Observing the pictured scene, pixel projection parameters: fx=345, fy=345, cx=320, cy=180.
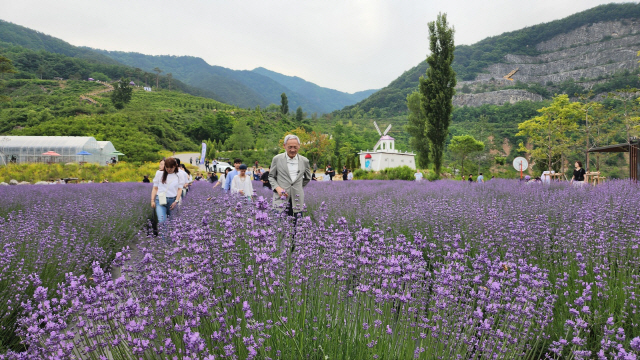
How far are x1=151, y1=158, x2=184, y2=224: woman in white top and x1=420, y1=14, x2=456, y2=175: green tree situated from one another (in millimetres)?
18168

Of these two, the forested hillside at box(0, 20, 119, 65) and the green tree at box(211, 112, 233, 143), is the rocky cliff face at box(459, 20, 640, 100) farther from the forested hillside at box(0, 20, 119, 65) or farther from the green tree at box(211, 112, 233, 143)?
the forested hillside at box(0, 20, 119, 65)

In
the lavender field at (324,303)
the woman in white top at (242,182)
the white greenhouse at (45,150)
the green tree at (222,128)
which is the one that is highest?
the green tree at (222,128)

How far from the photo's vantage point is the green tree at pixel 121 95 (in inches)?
2790

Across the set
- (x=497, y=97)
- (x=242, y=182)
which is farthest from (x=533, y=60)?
(x=242, y=182)

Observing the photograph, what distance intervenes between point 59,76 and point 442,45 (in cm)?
11178

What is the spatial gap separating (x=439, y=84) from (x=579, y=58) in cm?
14000

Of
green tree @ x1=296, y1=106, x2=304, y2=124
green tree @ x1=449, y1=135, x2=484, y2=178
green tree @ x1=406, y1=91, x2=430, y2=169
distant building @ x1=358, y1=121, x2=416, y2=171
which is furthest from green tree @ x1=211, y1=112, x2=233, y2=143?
green tree @ x1=449, y1=135, x2=484, y2=178

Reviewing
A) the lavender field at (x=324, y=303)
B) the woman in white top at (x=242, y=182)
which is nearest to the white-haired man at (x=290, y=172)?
the lavender field at (x=324, y=303)

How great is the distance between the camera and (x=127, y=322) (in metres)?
1.63

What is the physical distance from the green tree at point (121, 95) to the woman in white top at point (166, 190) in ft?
250

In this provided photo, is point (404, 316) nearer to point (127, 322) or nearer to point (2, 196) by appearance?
point (127, 322)

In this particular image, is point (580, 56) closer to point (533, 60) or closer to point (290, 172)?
point (533, 60)

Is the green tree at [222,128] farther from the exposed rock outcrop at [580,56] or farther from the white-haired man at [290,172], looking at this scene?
the exposed rock outcrop at [580,56]

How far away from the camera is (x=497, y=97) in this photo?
108188mm
